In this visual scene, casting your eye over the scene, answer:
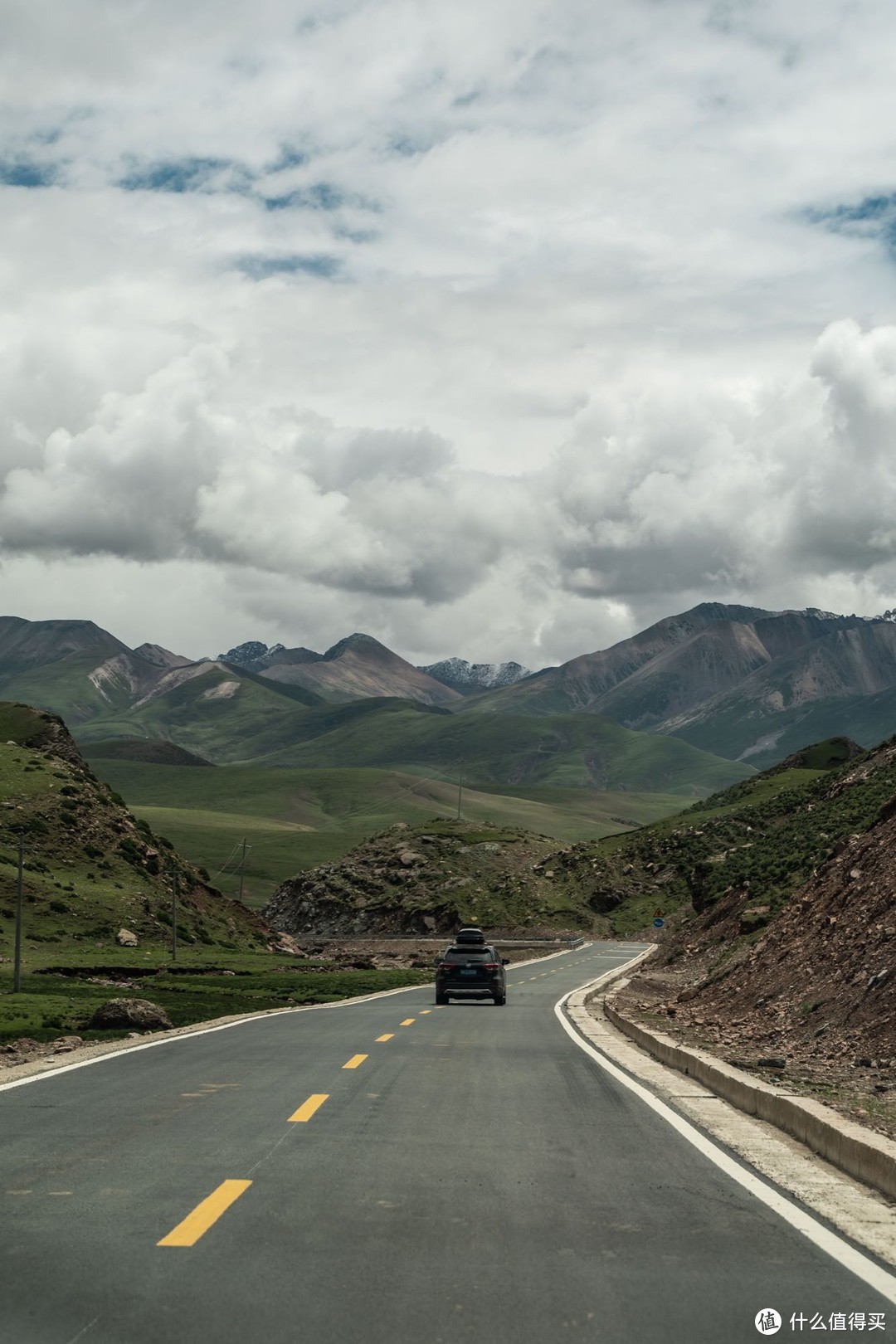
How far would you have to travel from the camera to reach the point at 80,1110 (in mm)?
14055

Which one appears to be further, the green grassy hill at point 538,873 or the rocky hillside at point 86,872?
the green grassy hill at point 538,873

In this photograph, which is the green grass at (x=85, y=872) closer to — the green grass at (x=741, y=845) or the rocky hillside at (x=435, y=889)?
the rocky hillside at (x=435, y=889)

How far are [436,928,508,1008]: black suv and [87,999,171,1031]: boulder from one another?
1399cm

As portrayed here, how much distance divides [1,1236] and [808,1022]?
1740 cm

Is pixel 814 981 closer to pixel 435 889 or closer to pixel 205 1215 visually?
pixel 205 1215

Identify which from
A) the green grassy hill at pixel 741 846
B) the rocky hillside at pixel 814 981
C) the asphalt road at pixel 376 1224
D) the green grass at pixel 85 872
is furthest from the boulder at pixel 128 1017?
the green grass at pixel 85 872

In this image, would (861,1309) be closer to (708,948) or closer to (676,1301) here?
(676,1301)

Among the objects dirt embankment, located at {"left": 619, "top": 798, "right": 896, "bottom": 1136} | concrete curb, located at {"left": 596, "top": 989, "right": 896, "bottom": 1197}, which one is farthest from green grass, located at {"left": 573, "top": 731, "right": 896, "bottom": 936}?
concrete curb, located at {"left": 596, "top": 989, "right": 896, "bottom": 1197}

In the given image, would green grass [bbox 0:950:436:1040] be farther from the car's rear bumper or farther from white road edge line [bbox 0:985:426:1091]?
the car's rear bumper

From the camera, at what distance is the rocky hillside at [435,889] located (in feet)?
460

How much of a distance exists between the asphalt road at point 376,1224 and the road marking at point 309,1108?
0.06m

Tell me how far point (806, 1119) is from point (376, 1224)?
17.2ft

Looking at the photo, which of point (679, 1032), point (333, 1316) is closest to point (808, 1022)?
point (679, 1032)

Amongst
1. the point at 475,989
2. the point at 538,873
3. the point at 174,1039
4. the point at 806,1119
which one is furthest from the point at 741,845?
the point at 806,1119
